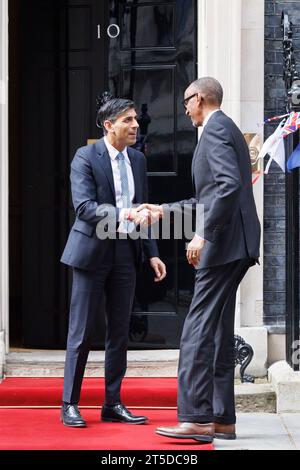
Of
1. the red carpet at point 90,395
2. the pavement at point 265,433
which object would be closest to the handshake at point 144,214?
the pavement at point 265,433

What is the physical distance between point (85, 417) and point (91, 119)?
2.49 metres

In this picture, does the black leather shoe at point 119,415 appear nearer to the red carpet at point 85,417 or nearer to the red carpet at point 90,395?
the red carpet at point 85,417

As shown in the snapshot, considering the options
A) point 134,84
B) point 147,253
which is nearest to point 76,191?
point 147,253

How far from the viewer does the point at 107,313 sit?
6848 mm

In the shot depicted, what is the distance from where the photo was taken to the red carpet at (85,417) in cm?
620

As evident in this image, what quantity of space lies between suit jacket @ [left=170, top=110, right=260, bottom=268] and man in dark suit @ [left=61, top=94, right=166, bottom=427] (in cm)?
58

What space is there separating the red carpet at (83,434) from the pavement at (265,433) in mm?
239

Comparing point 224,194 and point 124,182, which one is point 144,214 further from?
point 224,194

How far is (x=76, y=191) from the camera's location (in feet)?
21.8

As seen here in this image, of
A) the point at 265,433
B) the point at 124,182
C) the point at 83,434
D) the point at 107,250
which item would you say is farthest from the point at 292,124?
the point at 83,434

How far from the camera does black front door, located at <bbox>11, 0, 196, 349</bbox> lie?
830 cm

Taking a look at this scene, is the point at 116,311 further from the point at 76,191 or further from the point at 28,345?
the point at 28,345

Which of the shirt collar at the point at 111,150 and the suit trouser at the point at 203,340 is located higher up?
the shirt collar at the point at 111,150

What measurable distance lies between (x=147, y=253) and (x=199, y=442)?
1312mm
